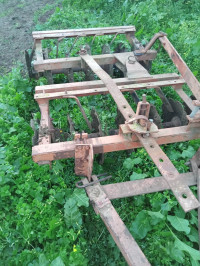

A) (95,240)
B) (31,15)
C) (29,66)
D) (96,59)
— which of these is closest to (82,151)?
(95,240)

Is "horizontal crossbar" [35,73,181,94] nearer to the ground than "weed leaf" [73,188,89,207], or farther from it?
farther from it

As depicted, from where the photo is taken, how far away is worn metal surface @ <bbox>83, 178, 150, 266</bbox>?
1.78 meters

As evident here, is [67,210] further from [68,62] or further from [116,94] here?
[68,62]

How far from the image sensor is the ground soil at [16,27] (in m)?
5.42

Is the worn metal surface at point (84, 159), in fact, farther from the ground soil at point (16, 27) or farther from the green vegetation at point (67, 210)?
the ground soil at point (16, 27)

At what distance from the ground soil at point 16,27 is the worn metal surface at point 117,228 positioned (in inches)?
144

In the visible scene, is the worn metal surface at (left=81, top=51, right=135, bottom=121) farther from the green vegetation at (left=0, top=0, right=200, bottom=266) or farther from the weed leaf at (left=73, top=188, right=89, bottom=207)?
A: the weed leaf at (left=73, top=188, right=89, bottom=207)

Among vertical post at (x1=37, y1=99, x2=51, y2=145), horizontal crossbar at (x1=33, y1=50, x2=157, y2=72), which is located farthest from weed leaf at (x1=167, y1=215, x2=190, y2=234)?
horizontal crossbar at (x1=33, y1=50, x2=157, y2=72)

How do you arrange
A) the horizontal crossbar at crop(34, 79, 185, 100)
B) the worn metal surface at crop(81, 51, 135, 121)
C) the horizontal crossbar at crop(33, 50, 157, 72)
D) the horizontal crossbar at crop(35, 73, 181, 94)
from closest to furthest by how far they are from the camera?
the worn metal surface at crop(81, 51, 135, 121)
the horizontal crossbar at crop(34, 79, 185, 100)
the horizontal crossbar at crop(35, 73, 181, 94)
the horizontal crossbar at crop(33, 50, 157, 72)

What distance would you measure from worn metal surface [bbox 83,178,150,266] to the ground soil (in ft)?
12.0

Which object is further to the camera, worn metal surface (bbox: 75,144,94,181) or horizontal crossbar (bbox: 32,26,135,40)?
horizontal crossbar (bbox: 32,26,135,40)

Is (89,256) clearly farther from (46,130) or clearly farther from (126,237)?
(46,130)

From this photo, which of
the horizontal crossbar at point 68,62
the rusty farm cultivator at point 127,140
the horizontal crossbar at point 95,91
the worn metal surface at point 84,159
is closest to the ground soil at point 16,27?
the horizontal crossbar at point 68,62

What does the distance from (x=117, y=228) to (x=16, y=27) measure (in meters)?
6.13
